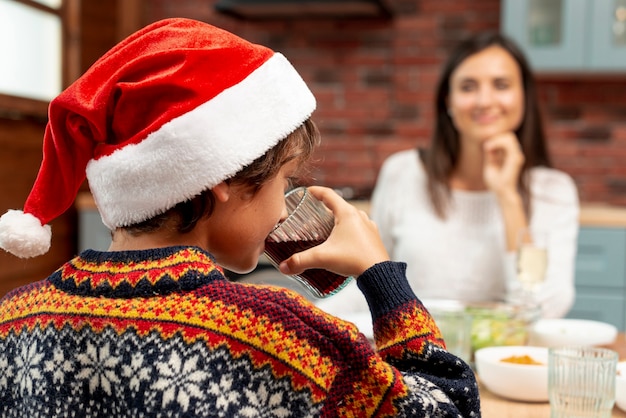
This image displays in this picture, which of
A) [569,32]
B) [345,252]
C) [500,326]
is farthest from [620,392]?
[569,32]

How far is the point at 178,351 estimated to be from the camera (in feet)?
2.46

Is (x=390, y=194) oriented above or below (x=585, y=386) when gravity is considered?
below

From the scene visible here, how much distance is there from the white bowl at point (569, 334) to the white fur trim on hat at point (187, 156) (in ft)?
2.51

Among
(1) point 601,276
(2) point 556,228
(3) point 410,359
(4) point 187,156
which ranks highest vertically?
(4) point 187,156

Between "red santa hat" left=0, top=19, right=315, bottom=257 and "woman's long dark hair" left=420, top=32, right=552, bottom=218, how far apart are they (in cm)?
155

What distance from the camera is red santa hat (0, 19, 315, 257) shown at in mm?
→ 813

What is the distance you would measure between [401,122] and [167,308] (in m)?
3.32

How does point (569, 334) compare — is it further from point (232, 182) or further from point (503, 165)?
point (503, 165)

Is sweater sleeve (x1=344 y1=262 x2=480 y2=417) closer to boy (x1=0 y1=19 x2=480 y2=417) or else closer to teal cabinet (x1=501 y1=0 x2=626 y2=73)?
boy (x1=0 y1=19 x2=480 y2=417)

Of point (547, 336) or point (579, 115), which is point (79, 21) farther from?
point (547, 336)

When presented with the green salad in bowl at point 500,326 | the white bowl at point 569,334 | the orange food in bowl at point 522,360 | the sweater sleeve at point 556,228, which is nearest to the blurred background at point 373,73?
the sweater sleeve at point 556,228

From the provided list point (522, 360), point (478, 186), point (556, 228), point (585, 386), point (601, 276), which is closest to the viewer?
point (585, 386)

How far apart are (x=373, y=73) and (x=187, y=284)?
131 inches

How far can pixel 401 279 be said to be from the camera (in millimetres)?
931
